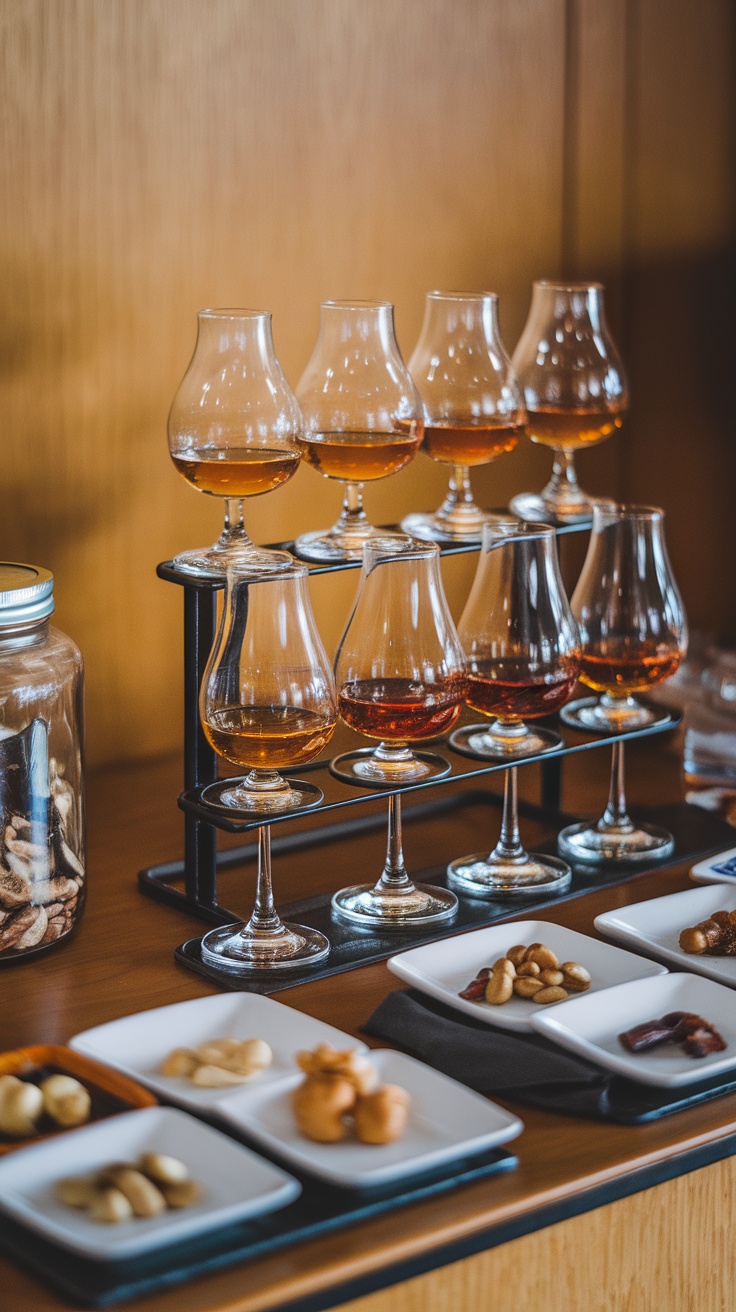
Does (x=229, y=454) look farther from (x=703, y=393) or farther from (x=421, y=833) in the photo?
(x=703, y=393)

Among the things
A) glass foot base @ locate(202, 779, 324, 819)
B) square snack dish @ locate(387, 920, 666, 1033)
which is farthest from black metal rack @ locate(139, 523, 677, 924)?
square snack dish @ locate(387, 920, 666, 1033)

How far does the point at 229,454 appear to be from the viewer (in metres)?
1.28

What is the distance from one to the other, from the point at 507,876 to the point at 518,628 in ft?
0.75

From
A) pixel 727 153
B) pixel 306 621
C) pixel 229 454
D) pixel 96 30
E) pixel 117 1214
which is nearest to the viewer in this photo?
pixel 117 1214

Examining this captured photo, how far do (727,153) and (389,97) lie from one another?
1.85 feet

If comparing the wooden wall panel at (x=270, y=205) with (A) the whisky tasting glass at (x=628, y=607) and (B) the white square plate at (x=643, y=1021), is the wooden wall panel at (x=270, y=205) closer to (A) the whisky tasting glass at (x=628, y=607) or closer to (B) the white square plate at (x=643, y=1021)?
(A) the whisky tasting glass at (x=628, y=607)

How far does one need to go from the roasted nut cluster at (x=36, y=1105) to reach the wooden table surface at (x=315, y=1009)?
11cm

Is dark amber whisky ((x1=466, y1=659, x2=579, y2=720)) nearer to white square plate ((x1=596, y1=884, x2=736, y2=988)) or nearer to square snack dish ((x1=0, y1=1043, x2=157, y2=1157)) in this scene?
white square plate ((x1=596, y1=884, x2=736, y2=988))

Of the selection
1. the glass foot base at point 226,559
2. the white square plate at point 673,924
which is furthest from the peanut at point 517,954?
the glass foot base at point 226,559

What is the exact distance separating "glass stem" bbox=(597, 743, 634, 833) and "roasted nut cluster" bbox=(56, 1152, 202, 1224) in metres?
0.71

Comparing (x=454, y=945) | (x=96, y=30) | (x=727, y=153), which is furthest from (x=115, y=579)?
(x=727, y=153)

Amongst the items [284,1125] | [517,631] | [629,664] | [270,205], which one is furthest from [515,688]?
[270,205]

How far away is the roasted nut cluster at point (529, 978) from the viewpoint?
1.14 metres

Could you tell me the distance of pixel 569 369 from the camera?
4.97 ft
